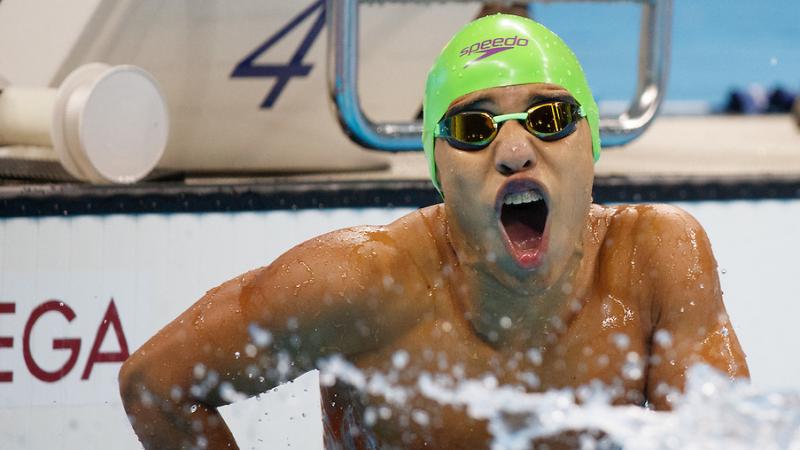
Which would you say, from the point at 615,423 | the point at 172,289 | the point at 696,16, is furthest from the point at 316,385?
the point at 696,16

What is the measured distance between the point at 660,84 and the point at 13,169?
4.69 feet

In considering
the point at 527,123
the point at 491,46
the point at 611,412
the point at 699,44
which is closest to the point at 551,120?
the point at 527,123

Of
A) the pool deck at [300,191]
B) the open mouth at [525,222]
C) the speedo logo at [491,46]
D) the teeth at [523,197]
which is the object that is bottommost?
the pool deck at [300,191]

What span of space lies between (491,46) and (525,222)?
0.79ft

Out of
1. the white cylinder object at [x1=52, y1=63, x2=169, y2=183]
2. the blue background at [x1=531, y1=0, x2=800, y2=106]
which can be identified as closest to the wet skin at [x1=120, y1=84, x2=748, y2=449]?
the white cylinder object at [x1=52, y1=63, x2=169, y2=183]

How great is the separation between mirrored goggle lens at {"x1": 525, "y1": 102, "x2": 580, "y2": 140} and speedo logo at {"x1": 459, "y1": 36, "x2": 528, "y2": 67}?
0.11 meters

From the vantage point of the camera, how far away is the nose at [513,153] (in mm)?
1268

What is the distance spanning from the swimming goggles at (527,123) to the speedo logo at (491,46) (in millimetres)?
90

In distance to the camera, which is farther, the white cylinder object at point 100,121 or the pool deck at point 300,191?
the white cylinder object at point 100,121

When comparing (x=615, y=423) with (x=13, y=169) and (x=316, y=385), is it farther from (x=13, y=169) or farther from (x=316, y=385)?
(x=13, y=169)

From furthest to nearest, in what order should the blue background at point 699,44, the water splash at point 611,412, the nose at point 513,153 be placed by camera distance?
the blue background at point 699,44
the water splash at point 611,412
the nose at point 513,153

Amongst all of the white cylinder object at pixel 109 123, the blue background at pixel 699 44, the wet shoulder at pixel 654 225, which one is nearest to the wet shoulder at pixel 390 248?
the wet shoulder at pixel 654 225

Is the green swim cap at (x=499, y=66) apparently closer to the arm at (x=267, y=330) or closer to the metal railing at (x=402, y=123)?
the arm at (x=267, y=330)

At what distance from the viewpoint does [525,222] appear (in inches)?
52.0
